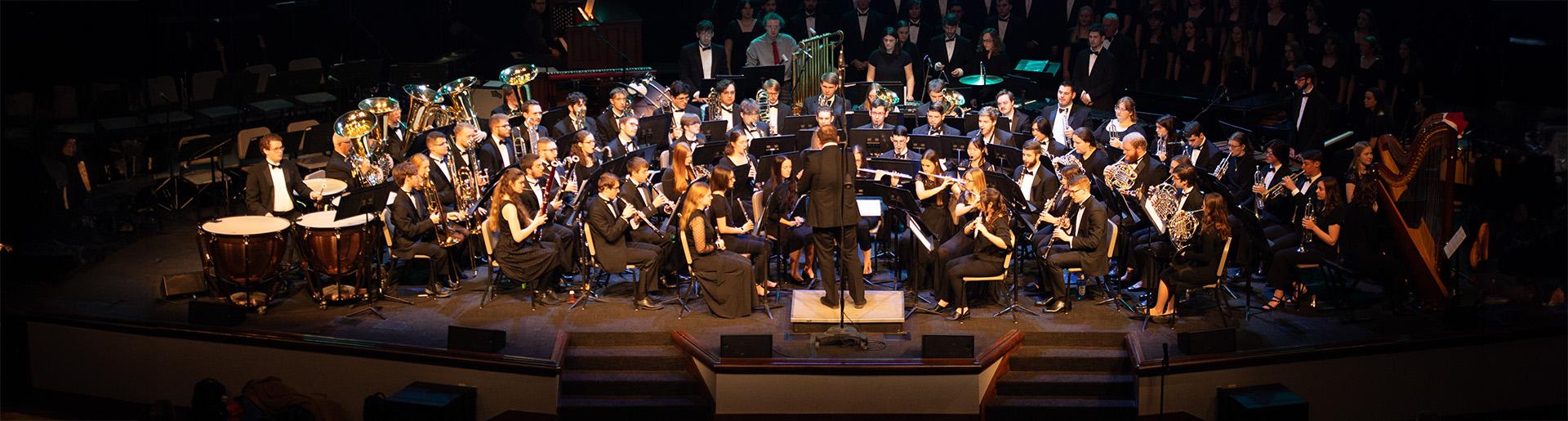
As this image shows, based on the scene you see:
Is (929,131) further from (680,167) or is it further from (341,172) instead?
(341,172)

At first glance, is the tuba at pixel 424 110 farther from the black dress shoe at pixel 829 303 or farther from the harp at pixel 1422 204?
the harp at pixel 1422 204

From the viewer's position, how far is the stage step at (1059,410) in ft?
27.8

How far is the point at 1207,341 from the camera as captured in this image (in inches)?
329

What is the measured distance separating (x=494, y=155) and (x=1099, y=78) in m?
5.72

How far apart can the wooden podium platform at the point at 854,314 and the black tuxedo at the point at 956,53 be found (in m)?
4.60

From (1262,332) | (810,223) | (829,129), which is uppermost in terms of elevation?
(829,129)

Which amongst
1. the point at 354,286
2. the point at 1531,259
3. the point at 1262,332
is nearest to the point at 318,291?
the point at 354,286

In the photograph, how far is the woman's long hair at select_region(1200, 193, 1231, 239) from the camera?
881cm

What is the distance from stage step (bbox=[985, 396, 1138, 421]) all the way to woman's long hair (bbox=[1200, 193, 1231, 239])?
1.25 meters

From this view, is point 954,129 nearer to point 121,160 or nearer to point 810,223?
point 810,223

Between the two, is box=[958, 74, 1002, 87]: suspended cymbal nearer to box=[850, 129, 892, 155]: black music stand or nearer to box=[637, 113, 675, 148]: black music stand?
box=[850, 129, 892, 155]: black music stand

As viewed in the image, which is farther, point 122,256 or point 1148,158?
point 122,256

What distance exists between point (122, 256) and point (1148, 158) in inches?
308

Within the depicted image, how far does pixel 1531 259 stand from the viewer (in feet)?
32.3
